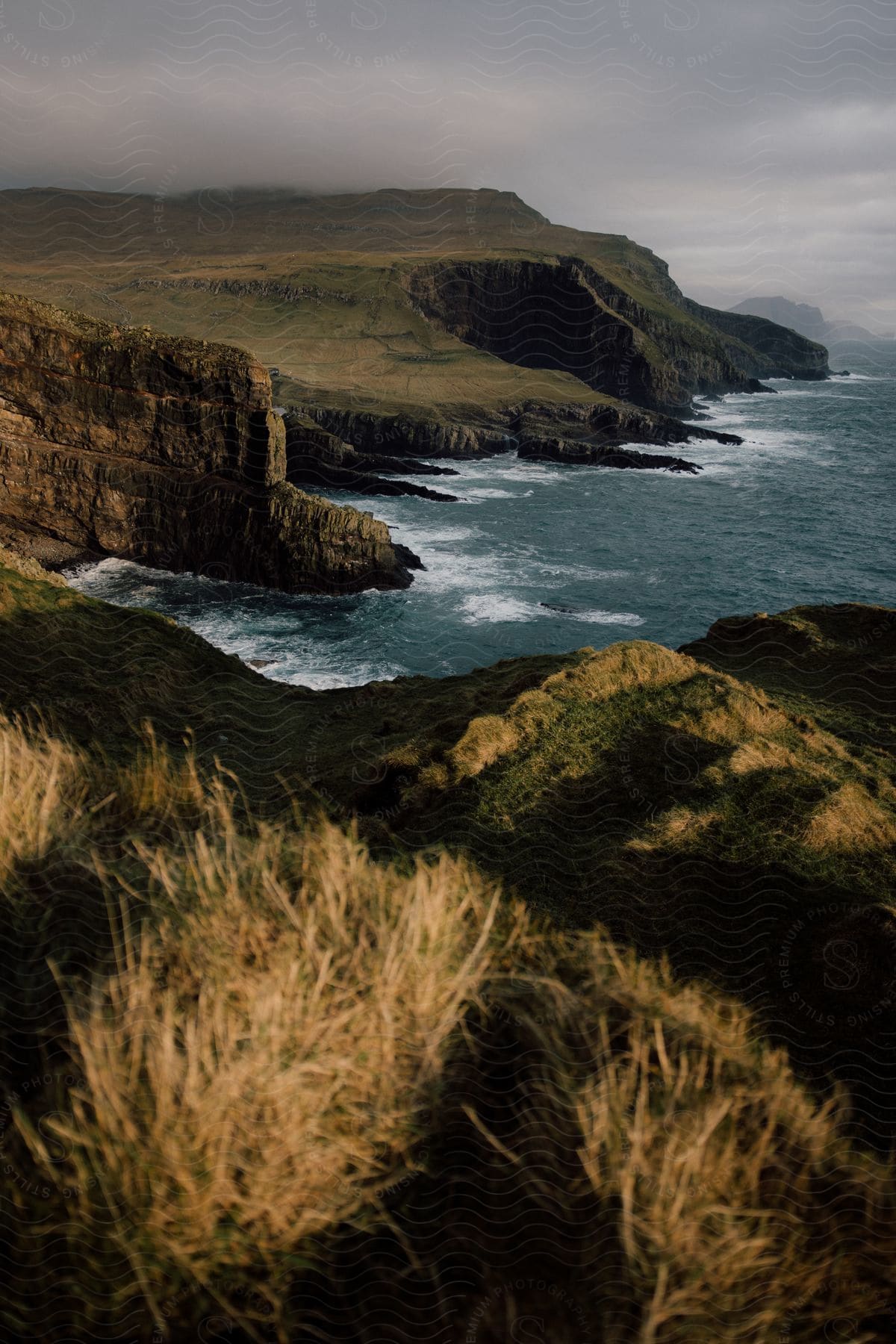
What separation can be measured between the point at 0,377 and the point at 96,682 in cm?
3105

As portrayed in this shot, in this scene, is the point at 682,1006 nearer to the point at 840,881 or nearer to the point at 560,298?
the point at 840,881

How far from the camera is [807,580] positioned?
3916cm

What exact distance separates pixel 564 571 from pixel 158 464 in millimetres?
21252

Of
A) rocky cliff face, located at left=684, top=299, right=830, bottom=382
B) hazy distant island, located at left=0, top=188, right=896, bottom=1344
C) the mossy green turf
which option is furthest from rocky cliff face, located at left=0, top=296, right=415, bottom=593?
rocky cliff face, located at left=684, top=299, right=830, bottom=382

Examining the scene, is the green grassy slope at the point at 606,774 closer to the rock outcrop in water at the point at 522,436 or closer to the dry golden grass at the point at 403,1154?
the dry golden grass at the point at 403,1154

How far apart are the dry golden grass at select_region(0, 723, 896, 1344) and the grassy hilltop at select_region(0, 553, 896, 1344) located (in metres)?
0.01

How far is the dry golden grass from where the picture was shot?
7.50 ft

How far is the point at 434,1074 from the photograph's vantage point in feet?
9.77

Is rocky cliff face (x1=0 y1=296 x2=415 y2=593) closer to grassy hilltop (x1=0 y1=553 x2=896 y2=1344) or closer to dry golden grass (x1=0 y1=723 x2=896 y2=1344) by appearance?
grassy hilltop (x1=0 y1=553 x2=896 y2=1344)

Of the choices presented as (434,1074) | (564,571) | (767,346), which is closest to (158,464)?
(564,571)

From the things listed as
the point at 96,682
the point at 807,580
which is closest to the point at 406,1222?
the point at 96,682

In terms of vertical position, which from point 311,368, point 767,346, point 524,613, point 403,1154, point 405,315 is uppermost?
point 767,346

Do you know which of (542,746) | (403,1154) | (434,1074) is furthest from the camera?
(542,746)

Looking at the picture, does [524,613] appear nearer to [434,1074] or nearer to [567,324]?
[434,1074]
